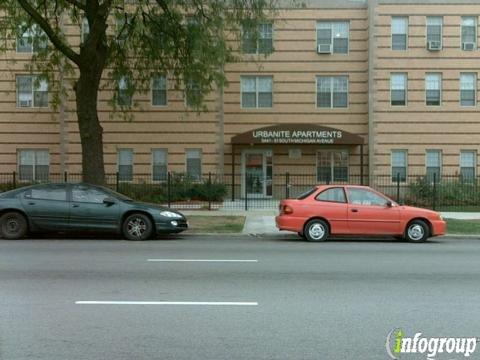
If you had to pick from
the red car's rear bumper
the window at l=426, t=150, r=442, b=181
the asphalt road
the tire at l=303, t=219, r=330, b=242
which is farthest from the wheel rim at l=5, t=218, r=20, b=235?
the window at l=426, t=150, r=442, b=181

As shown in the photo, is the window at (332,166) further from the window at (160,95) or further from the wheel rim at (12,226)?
the wheel rim at (12,226)

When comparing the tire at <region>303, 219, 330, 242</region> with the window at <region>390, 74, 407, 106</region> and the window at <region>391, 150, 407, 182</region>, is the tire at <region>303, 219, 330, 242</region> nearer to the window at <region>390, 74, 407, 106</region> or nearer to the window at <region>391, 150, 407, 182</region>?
the window at <region>391, 150, 407, 182</region>

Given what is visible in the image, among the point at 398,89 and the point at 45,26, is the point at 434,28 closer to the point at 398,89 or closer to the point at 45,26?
the point at 398,89

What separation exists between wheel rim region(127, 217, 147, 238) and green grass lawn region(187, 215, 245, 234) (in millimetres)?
2120

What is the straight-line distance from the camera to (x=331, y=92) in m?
28.8

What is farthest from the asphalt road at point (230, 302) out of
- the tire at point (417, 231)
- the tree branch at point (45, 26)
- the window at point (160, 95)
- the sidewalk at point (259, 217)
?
the window at point (160, 95)

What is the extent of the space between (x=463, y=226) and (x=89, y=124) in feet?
39.3

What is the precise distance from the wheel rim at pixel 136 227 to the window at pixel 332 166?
1570cm

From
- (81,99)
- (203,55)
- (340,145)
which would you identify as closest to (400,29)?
(340,145)

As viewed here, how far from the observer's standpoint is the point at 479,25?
28.2 meters

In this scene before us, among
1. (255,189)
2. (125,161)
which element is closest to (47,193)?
(125,161)

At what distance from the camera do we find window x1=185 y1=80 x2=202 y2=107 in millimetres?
17906

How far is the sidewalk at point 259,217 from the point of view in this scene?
668 inches

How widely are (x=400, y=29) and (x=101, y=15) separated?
679 inches
